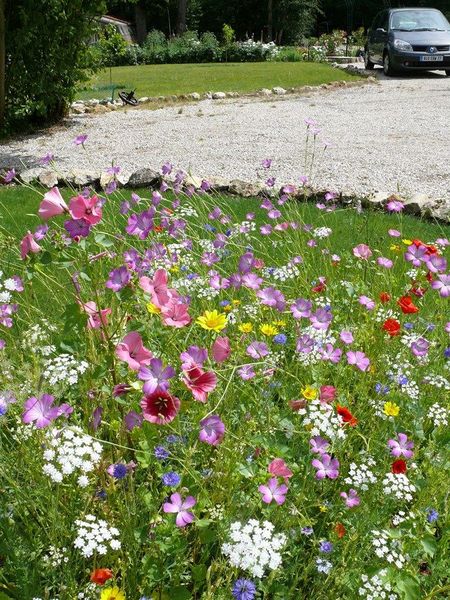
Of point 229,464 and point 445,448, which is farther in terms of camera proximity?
point 445,448

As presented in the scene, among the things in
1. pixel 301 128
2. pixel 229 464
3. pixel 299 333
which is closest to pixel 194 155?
pixel 301 128

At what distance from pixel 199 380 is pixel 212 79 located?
1650cm

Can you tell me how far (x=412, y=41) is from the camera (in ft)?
49.6

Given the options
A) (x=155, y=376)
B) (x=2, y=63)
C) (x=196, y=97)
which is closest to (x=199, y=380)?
(x=155, y=376)

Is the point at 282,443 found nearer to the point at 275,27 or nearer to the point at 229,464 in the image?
the point at 229,464

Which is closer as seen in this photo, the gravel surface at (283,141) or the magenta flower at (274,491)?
Result: the magenta flower at (274,491)

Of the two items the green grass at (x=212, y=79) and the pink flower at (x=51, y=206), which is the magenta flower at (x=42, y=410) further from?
the green grass at (x=212, y=79)

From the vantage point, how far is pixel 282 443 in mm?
1762

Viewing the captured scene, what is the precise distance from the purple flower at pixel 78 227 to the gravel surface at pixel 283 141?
425 centimetres

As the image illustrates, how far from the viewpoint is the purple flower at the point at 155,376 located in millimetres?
1306

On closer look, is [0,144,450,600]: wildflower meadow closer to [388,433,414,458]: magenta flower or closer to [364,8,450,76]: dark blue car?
[388,433,414,458]: magenta flower

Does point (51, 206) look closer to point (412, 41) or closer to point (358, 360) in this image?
point (358, 360)

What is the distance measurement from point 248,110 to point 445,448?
35.7 feet

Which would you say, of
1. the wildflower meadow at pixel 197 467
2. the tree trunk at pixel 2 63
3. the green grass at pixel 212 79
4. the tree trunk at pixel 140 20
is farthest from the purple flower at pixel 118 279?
the tree trunk at pixel 140 20
